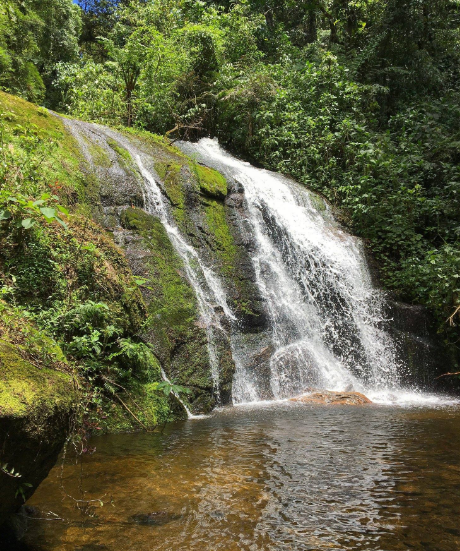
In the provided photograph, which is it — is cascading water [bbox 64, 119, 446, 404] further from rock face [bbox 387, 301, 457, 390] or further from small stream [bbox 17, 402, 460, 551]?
small stream [bbox 17, 402, 460, 551]

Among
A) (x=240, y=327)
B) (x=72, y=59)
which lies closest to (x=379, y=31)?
(x=72, y=59)

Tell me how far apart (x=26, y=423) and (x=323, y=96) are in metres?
15.3

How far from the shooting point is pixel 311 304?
376 inches

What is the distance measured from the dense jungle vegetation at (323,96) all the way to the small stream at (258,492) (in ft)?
20.2

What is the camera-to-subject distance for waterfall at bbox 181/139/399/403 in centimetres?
825

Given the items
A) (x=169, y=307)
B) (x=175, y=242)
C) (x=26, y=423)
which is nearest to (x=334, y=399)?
(x=169, y=307)

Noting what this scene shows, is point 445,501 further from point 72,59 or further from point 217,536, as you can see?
point 72,59

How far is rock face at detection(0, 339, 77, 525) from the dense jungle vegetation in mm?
8536

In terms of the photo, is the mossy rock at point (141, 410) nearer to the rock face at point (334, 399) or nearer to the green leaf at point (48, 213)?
the rock face at point (334, 399)

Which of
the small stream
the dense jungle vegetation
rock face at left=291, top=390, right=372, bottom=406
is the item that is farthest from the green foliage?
the small stream

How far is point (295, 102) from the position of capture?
15.5 metres

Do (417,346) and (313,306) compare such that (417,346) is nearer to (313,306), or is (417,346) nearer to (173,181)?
(313,306)

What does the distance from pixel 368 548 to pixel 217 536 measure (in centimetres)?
81

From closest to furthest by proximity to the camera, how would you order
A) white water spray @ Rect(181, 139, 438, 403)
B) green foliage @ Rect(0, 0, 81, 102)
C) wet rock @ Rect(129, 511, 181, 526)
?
wet rock @ Rect(129, 511, 181, 526)
white water spray @ Rect(181, 139, 438, 403)
green foliage @ Rect(0, 0, 81, 102)
